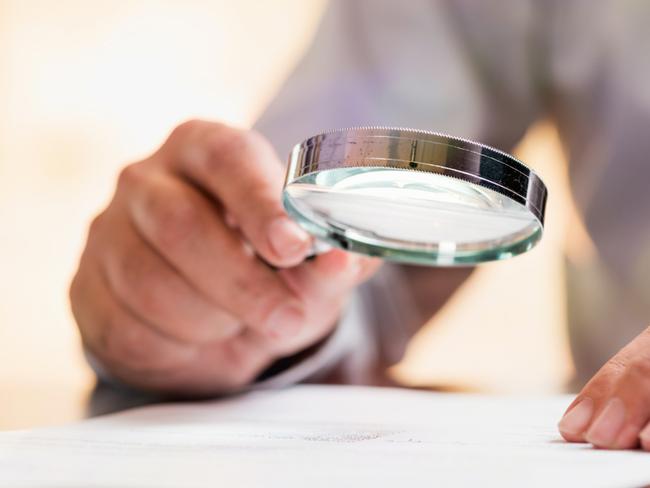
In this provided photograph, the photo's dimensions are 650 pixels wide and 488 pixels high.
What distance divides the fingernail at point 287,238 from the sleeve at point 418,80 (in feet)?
1.77

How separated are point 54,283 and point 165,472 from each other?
2105 mm

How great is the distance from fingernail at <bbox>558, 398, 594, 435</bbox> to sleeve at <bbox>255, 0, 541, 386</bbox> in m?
0.66

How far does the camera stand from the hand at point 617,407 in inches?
14.6

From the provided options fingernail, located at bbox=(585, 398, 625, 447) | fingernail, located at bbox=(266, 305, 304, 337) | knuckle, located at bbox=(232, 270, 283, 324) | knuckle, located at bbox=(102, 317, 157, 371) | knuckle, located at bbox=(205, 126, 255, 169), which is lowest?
knuckle, located at bbox=(102, 317, 157, 371)

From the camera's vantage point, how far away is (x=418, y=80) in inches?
45.4

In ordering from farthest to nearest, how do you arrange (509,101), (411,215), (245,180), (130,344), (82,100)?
(82,100) < (509,101) < (130,344) < (245,180) < (411,215)

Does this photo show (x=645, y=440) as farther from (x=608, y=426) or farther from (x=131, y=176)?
(x=131, y=176)

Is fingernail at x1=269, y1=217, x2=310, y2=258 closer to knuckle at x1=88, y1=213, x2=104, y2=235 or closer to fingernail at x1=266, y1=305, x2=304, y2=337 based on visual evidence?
fingernail at x1=266, y1=305, x2=304, y2=337

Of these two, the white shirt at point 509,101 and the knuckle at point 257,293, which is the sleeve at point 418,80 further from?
the knuckle at point 257,293

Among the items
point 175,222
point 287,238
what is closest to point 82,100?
point 175,222

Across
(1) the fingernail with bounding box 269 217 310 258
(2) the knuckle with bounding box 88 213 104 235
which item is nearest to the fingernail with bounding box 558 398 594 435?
(1) the fingernail with bounding box 269 217 310 258

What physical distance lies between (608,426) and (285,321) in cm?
28

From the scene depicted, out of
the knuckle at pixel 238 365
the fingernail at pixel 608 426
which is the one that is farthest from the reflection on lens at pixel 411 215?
the knuckle at pixel 238 365

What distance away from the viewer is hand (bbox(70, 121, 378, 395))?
1.94 feet
